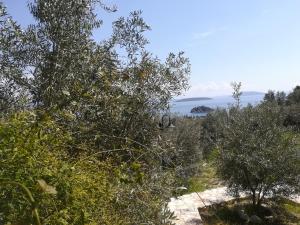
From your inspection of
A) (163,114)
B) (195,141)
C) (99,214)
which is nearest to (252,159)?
(195,141)

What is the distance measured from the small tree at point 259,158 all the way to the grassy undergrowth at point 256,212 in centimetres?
45

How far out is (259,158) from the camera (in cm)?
1536

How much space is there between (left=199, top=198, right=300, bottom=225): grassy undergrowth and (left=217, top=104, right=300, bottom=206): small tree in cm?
45

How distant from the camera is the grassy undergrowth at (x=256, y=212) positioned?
48.8 feet

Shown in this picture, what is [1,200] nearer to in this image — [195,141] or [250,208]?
[250,208]

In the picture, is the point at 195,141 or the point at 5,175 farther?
the point at 195,141

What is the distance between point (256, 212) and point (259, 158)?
81.5 inches

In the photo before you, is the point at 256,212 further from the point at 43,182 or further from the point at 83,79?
the point at 43,182

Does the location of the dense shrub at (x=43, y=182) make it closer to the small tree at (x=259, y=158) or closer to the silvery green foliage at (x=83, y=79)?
the silvery green foliage at (x=83, y=79)

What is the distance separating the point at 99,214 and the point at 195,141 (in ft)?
66.2

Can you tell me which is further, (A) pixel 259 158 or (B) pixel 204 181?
(B) pixel 204 181

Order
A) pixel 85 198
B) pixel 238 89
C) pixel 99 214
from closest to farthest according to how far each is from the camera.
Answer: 1. pixel 85 198
2. pixel 99 214
3. pixel 238 89

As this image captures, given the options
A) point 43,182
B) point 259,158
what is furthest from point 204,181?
point 43,182

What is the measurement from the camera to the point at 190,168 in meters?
21.1
